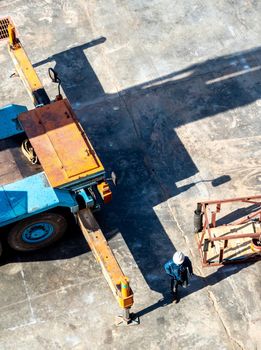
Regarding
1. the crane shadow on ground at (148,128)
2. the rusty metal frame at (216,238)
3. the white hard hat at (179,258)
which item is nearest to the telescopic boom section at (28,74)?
the crane shadow on ground at (148,128)

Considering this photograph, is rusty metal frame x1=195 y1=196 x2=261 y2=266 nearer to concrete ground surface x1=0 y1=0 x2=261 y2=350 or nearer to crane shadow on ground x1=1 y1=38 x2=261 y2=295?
concrete ground surface x1=0 y1=0 x2=261 y2=350

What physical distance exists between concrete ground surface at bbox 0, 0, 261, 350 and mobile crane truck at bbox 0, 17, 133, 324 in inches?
27.3

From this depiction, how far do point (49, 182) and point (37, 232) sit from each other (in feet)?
3.55

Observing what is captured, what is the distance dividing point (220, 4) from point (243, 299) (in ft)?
28.3

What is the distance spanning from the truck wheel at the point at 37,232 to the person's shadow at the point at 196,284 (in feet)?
6.96

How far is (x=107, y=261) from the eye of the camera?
10492 mm

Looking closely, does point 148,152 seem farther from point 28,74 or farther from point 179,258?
point 179,258

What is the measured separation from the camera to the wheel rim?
1110cm

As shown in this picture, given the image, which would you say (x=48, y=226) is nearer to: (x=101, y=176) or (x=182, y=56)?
(x=101, y=176)

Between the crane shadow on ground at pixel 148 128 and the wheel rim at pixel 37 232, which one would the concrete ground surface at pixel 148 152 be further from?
the wheel rim at pixel 37 232

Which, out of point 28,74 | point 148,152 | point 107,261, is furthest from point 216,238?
point 28,74

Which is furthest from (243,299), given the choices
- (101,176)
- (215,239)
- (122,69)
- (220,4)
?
(220,4)

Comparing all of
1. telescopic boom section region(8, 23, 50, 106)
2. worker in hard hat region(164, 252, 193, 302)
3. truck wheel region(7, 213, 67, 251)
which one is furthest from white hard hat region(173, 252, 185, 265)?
telescopic boom section region(8, 23, 50, 106)

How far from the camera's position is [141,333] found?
425 inches
